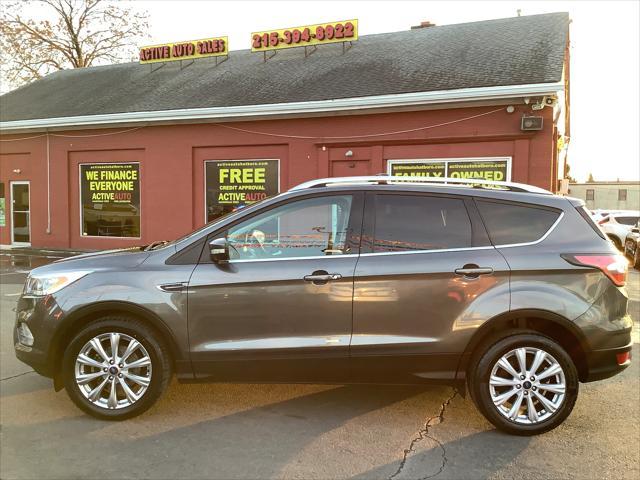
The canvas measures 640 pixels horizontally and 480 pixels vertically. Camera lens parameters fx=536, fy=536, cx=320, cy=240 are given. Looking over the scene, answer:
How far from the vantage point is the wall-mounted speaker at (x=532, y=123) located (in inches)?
438

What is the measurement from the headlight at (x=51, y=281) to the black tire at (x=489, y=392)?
117 inches

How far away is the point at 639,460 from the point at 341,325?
210 cm

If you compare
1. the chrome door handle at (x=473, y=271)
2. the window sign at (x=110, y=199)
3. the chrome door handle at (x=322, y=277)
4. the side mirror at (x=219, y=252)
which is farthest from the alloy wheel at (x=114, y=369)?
the window sign at (x=110, y=199)

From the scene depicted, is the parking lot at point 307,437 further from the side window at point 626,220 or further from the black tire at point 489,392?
the side window at point 626,220

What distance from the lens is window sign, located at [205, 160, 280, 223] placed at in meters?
14.3

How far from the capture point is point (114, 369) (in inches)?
156

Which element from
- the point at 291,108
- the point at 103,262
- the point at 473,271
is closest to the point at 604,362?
the point at 473,271

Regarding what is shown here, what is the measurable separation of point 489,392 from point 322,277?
4.72ft

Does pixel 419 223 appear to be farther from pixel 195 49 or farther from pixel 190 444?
pixel 195 49

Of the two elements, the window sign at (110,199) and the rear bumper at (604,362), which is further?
the window sign at (110,199)

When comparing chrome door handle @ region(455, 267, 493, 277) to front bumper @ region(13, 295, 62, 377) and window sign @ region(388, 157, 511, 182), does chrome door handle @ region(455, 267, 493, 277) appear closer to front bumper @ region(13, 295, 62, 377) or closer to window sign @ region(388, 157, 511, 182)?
front bumper @ region(13, 295, 62, 377)

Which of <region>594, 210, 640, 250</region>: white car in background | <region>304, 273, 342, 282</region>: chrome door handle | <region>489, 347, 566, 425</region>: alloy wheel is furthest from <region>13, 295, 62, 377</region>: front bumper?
<region>594, 210, 640, 250</region>: white car in background

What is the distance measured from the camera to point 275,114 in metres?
13.6

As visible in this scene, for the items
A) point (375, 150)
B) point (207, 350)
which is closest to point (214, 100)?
point (375, 150)
